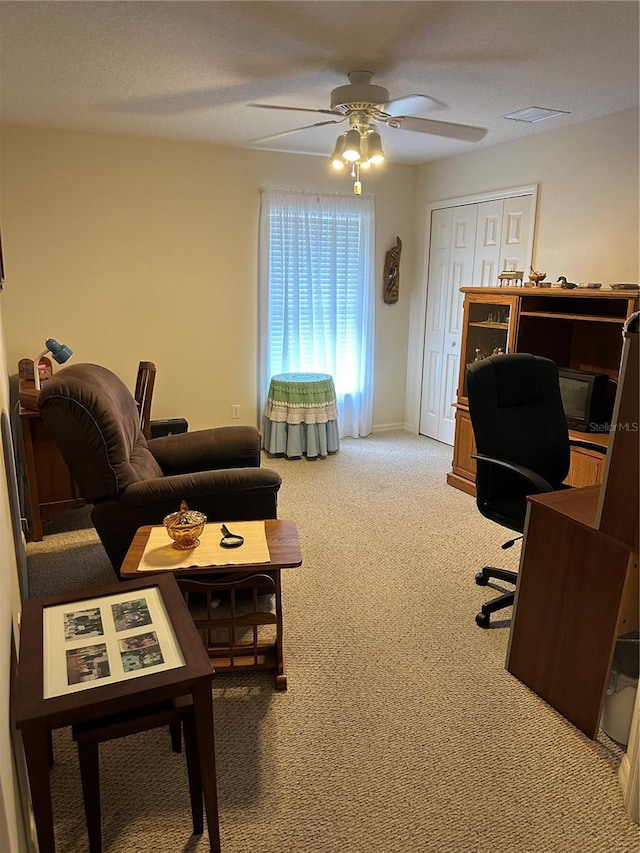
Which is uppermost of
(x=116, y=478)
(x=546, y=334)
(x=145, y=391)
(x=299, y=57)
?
(x=299, y=57)

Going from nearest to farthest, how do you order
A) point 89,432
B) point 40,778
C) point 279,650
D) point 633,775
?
point 40,778 → point 633,775 → point 279,650 → point 89,432

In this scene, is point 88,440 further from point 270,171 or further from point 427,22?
point 270,171

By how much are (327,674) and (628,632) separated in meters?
1.07

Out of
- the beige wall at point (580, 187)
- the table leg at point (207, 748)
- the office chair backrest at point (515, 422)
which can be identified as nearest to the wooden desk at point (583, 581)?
the office chair backrest at point (515, 422)

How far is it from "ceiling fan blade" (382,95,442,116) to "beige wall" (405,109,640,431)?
1.36m

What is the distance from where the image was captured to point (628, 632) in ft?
6.20

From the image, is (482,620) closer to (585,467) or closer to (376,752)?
(376,752)

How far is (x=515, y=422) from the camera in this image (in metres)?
2.68

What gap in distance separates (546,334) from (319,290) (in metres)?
2.03

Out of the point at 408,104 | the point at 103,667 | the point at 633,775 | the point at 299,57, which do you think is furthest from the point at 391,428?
the point at 103,667

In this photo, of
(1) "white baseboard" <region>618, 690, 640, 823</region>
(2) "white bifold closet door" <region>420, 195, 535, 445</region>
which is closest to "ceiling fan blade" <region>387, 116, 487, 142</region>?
(2) "white bifold closet door" <region>420, 195, 535, 445</region>

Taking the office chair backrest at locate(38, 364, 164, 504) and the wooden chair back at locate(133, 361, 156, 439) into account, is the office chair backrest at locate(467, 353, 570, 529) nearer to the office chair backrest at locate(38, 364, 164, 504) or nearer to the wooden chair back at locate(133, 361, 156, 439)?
the office chair backrest at locate(38, 364, 164, 504)

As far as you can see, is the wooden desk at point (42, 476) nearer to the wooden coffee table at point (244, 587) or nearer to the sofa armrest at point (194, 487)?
the sofa armrest at point (194, 487)

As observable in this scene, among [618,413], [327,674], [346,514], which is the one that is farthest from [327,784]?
[346,514]
